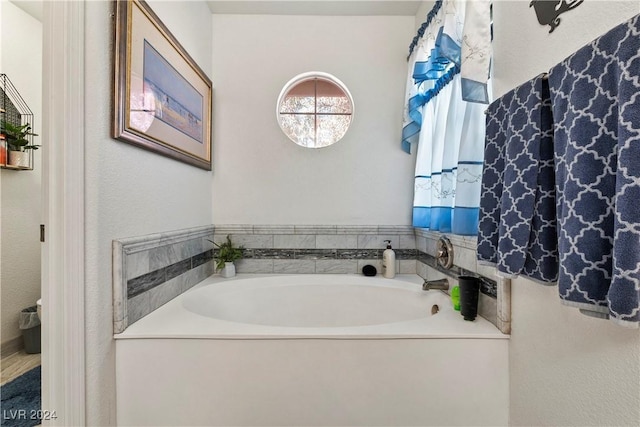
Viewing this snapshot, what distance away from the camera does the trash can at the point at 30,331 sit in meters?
2.03

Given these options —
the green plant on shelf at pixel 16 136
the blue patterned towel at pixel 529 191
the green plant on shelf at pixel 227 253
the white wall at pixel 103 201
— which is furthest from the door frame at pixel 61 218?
the green plant on shelf at pixel 16 136

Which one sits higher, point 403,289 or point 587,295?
point 587,295

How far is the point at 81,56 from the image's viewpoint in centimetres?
100

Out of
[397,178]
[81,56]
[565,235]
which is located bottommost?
[565,235]

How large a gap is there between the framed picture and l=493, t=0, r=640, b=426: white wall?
1.54 meters

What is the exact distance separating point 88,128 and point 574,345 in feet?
5.72

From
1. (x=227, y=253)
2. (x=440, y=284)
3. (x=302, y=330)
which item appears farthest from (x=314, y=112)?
(x=302, y=330)

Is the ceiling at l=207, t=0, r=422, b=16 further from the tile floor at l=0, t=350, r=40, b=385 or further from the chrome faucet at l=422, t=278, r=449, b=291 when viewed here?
the tile floor at l=0, t=350, r=40, b=385

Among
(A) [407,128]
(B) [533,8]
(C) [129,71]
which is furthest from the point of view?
(A) [407,128]

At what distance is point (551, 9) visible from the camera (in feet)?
2.88

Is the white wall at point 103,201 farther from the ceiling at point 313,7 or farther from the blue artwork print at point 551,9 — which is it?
the blue artwork print at point 551,9

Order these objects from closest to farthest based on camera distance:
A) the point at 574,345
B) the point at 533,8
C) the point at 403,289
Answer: the point at 574,345 < the point at 533,8 < the point at 403,289

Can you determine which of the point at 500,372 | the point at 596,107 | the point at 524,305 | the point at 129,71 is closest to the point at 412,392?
the point at 500,372

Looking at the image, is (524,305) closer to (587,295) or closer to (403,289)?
(587,295)
